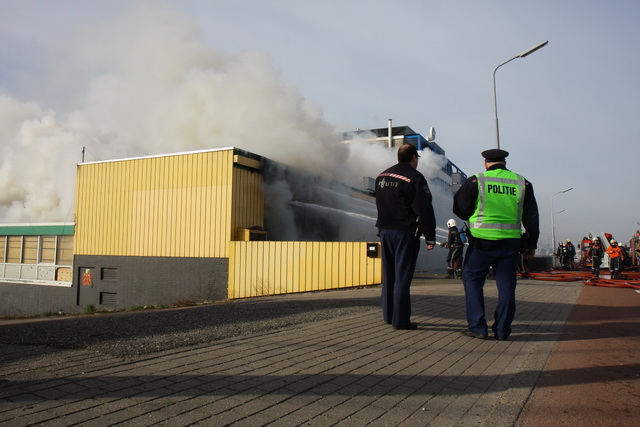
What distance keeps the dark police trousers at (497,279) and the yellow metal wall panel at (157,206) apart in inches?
431

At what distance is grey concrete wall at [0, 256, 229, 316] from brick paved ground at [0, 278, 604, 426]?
11133 mm

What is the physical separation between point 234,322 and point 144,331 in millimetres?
941

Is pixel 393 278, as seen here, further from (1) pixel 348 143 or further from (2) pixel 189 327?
(1) pixel 348 143

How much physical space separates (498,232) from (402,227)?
89cm

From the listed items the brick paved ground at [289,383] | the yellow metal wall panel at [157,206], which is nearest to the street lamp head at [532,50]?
the yellow metal wall panel at [157,206]

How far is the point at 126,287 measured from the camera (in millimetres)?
16562

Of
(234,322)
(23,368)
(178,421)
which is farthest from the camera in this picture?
(234,322)

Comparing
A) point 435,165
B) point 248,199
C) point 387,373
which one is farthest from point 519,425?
point 435,165

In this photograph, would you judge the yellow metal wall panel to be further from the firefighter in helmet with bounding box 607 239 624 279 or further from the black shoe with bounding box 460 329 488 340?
the firefighter in helmet with bounding box 607 239 624 279

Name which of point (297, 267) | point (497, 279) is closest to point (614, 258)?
point (297, 267)

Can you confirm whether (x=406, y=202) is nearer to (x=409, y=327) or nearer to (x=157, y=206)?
(x=409, y=327)

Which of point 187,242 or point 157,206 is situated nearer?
point 187,242

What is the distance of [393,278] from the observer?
468cm

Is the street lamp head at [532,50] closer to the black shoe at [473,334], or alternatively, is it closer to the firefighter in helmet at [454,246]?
the firefighter in helmet at [454,246]
